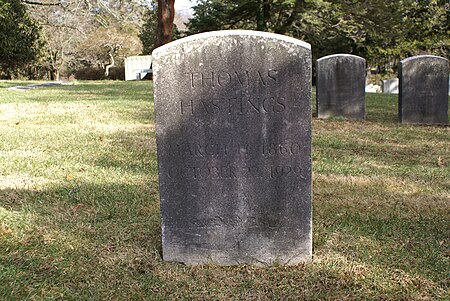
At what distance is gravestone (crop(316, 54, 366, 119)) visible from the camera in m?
11.4

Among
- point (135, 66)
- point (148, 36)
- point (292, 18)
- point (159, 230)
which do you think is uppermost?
point (148, 36)

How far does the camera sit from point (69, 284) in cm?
318

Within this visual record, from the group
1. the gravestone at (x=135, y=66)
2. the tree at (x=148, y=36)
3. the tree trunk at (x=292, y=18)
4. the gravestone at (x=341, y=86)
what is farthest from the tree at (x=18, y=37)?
the gravestone at (x=341, y=86)

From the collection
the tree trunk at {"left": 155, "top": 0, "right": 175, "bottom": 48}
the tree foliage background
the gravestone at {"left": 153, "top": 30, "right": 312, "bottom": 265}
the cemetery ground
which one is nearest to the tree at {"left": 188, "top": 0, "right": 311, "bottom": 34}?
the tree foliage background

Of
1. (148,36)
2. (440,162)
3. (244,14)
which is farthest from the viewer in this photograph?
(148,36)

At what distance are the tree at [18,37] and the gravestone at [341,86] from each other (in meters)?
16.2

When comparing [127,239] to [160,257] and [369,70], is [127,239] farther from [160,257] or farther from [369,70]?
[369,70]

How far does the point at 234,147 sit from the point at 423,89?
28.3ft

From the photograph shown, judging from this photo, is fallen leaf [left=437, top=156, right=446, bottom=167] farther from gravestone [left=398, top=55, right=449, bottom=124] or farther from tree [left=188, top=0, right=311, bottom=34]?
tree [left=188, top=0, right=311, bottom=34]

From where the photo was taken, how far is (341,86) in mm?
11508

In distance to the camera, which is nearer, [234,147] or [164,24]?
[234,147]

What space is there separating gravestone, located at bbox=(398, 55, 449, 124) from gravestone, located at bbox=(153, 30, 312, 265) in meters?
8.15

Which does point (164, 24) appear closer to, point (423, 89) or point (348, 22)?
point (348, 22)

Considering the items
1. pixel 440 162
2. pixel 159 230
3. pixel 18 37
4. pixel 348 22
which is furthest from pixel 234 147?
pixel 348 22
